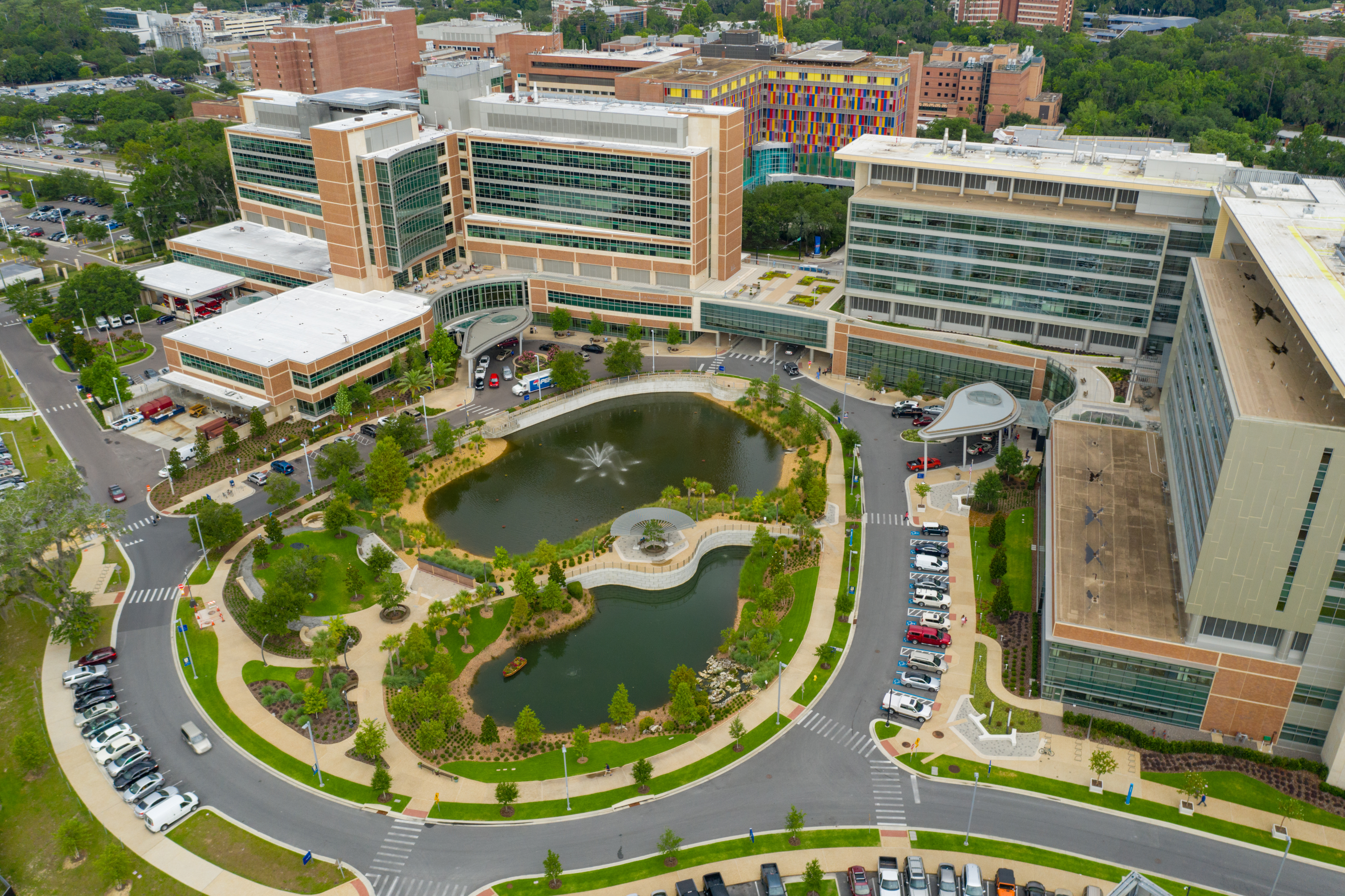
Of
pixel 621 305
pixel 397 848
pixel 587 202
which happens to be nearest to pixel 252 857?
pixel 397 848

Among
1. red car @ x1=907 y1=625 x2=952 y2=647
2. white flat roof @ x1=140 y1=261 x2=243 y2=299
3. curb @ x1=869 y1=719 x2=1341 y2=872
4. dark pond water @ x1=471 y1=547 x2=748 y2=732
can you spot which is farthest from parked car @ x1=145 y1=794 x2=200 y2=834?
white flat roof @ x1=140 y1=261 x2=243 y2=299

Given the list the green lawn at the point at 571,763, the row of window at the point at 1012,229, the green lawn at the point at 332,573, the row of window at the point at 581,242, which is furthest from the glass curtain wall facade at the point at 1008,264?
the green lawn at the point at 571,763

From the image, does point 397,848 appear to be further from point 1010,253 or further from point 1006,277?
point 1010,253

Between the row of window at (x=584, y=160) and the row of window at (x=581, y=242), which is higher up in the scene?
the row of window at (x=584, y=160)

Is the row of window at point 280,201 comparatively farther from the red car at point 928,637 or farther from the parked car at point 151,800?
the red car at point 928,637


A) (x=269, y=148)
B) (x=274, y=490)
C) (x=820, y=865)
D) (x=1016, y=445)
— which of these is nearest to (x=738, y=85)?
(x=269, y=148)

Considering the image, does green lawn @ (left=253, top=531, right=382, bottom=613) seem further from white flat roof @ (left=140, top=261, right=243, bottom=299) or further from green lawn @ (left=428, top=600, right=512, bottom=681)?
white flat roof @ (left=140, top=261, right=243, bottom=299)

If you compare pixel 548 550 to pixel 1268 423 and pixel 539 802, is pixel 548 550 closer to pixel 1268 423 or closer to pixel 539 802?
pixel 539 802
